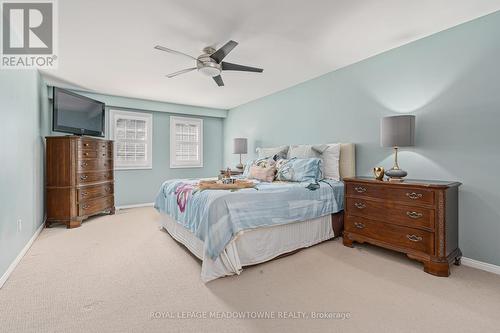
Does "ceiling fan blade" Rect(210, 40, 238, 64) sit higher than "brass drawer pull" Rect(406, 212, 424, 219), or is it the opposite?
"ceiling fan blade" Rect(210, 40, 238, 64)

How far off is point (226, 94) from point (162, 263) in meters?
3.58

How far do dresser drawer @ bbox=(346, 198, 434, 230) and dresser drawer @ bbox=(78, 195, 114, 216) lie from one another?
13.5ft

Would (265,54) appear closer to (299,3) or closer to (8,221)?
(299,3)

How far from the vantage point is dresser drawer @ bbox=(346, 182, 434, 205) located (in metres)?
2.24

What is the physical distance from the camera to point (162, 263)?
2443mm

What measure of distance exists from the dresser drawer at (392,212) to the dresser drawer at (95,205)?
4.12 metres

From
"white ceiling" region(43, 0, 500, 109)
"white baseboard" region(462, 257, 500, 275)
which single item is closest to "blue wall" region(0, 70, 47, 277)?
"white ceiling" region(43, 0, 500, 109)

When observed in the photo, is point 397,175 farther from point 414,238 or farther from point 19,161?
point 19,161

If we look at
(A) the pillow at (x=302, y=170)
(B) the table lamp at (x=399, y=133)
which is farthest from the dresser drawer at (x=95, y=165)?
(B) the table lamp at (x=399, y=133)

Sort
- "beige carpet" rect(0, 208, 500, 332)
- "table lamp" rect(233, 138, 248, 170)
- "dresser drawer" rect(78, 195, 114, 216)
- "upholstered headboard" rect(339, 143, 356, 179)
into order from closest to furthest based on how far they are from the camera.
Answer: "beige carpet" rect(0, 208, 500, 332), "upholstered headboard" rect(339, 143, 356, 179), "dresser drawer" rect(78, 195, 114, 216), "table lamp" rect(233, 138, 248, 170)

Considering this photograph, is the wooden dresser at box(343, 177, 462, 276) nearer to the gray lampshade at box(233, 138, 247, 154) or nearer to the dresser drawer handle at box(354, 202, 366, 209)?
the dresser drawer handle at box(354, 202, 366, 209)

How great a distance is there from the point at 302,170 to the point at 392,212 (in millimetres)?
1193

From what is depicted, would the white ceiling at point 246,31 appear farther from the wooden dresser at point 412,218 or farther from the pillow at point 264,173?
the wooden dresser at point 412,218

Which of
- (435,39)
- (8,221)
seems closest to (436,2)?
(435,39)
